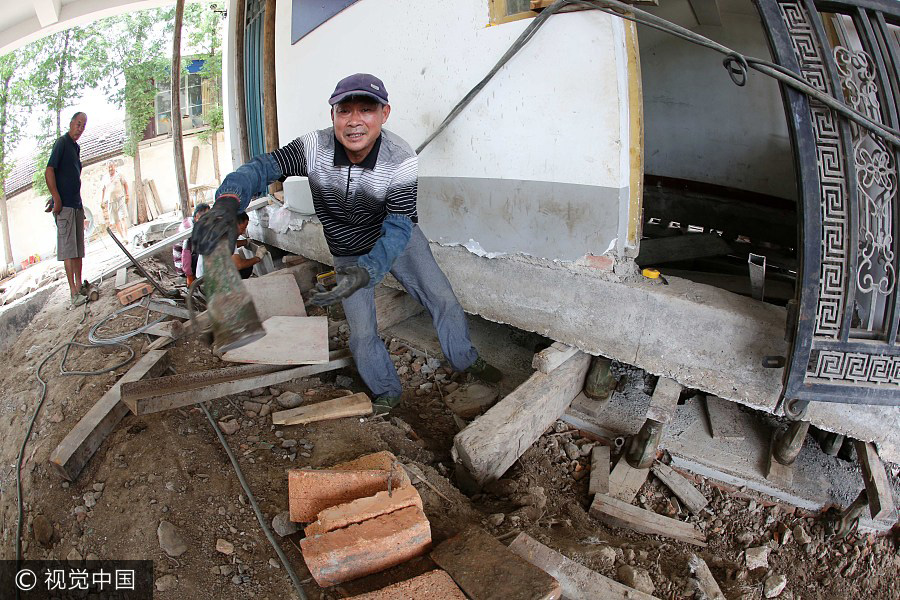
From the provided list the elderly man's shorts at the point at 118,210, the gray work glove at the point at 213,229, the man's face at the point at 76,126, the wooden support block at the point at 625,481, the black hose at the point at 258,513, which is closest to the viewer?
the black hose at the point at 258,513

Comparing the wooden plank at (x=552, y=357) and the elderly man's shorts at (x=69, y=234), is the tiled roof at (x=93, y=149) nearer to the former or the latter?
the elderly man's shorts at (x=69, y=234)

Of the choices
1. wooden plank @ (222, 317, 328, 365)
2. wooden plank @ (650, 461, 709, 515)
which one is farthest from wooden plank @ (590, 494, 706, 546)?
wooden plank @ (222, 317, 328, 365)

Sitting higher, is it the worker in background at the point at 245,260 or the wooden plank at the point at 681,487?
the worker in background at the point at 245,260

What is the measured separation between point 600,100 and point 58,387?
3.81m

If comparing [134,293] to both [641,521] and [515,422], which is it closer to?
[515,422]

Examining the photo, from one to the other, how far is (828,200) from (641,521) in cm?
163

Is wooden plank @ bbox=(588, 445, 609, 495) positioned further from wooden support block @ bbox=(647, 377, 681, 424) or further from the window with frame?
the window with frame

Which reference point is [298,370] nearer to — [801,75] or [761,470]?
[761,470]

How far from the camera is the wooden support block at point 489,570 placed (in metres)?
1.78

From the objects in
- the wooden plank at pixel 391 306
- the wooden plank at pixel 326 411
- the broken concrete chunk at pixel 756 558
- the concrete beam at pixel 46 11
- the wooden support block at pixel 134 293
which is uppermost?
the concrete beam at pixel 46 11

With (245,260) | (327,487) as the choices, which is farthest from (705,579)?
(245,260)

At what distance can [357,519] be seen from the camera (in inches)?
77.5

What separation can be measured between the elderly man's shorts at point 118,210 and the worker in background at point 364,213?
46.9 feet

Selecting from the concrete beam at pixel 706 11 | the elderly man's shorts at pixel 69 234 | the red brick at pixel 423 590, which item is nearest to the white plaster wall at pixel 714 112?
the concrete beam at pixel 706 11
